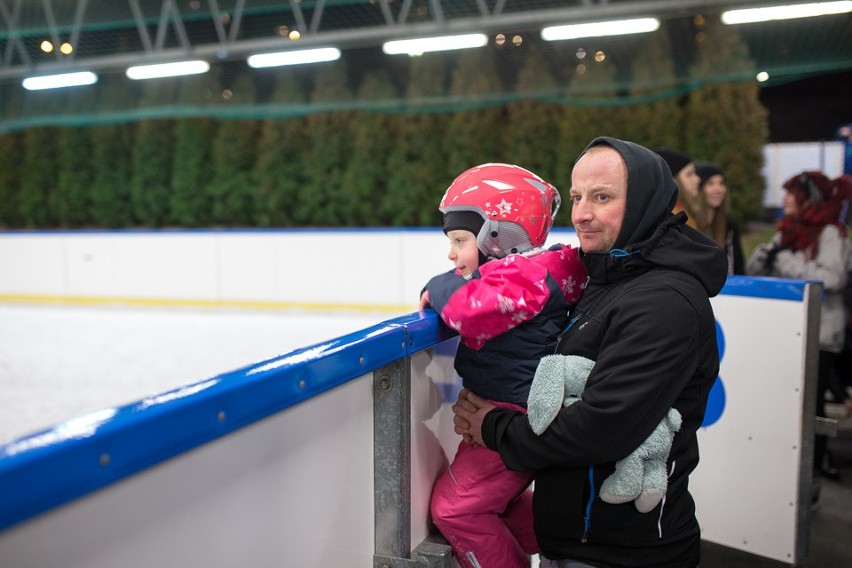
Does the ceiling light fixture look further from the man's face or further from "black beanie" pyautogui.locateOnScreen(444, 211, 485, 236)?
the man's face

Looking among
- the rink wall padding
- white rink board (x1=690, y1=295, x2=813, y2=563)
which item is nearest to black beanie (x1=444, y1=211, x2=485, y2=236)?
the rink wall padding

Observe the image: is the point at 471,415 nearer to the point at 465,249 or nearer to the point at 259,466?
the point at 465,249

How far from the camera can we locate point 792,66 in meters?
8.90

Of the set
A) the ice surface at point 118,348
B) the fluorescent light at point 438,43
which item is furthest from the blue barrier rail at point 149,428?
the fluorescent light at point 438,43

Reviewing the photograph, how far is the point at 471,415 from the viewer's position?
4.46 feet

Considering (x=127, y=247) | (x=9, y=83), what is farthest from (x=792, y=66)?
(x=9, y=83)

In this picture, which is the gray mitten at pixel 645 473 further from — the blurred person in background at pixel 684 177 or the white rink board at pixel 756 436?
the blurred person in background at pixel 684 177

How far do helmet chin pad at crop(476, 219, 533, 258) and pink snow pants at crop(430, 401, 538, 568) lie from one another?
40cm

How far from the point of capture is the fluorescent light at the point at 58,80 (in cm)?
1155

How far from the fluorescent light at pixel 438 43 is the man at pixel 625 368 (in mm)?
8634

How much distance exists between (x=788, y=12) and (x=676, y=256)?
8.36 meters

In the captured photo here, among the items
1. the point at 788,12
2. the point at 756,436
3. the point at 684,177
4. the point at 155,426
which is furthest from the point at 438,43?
the point at 155,426

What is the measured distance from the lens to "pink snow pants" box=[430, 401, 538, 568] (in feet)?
4.75

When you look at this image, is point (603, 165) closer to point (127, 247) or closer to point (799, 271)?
point (799, 271)
